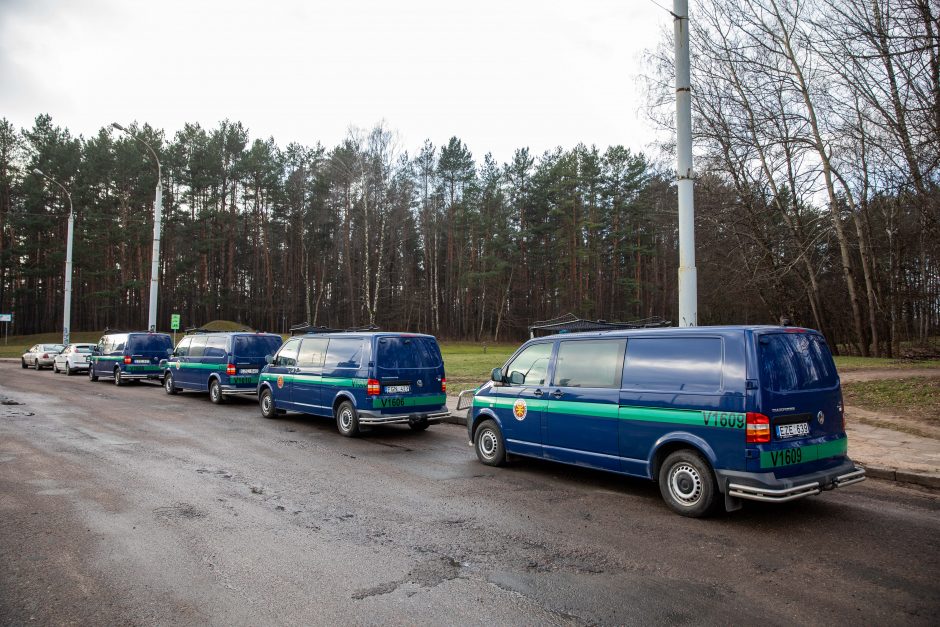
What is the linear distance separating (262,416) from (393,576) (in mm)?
10280

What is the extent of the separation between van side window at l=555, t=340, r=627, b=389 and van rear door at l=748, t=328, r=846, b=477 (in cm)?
159

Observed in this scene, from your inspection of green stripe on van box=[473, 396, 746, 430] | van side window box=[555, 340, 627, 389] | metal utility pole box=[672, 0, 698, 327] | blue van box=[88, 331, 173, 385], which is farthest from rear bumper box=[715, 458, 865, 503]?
blue van box=[88, 331, 173, 385]

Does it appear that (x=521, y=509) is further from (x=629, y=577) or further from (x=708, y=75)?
(x=708, y=75)

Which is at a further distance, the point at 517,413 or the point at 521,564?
the point at 517,413

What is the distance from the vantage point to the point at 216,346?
636 inches

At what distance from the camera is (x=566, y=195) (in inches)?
2052

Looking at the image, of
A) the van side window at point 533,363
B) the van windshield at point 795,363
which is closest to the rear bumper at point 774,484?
the van windshield at point 795,363

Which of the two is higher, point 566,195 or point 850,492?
point 566,195

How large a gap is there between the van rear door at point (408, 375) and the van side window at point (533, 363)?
9.68 ft

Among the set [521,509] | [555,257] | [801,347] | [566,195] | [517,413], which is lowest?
[521,509]

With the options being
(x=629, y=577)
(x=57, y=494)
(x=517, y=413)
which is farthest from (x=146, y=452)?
(x=629, y=577)

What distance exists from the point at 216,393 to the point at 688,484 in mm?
13624

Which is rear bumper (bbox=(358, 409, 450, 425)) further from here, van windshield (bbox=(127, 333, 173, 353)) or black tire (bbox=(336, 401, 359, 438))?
van windshield (bbox=(127, 333, 173, 353))

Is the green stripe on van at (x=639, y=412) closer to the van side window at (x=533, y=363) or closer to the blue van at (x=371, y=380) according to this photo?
the van side window at (x=533, y=363)
